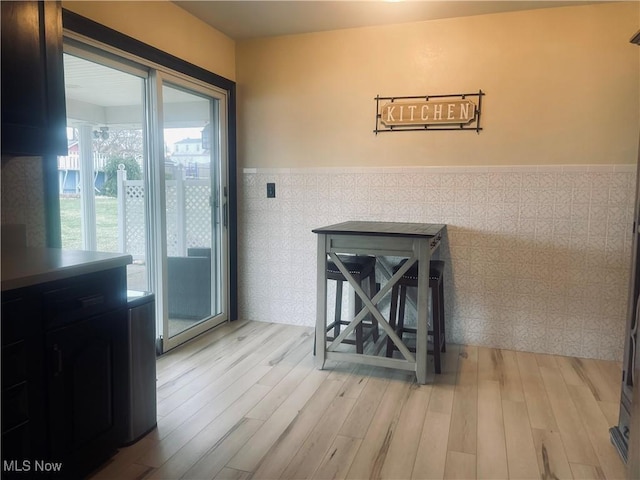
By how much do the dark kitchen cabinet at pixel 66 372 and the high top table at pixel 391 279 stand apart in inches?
50.2

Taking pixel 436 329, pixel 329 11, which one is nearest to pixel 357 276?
pixel 436 329

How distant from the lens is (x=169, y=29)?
3049 millimetres

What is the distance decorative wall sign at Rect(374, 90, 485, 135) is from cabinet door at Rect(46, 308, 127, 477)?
2409 millimetres

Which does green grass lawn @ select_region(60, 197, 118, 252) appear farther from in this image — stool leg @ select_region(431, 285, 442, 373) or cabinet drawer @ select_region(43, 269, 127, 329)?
stool leg @ select_region(431, 285, 442, 373)

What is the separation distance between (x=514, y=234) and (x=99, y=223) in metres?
2.87

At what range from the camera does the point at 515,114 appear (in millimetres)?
3225

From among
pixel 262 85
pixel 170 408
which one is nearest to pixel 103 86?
pixel 262 85

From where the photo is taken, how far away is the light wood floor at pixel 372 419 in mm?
1905

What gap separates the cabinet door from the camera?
1.62 m

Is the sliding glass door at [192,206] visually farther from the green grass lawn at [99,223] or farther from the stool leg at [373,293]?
the stool leg at [373,293]

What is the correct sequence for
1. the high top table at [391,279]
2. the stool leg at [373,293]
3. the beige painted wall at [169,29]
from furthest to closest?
the stool leg at [373,293] < the high top table at [391,279] < the beige painted wall at [169,29]

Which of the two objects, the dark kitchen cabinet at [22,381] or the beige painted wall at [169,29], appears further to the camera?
the beige painted wall at [169,29]

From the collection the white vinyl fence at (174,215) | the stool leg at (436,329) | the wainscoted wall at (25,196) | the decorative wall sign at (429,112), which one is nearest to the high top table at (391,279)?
the stool leg at (436,329)

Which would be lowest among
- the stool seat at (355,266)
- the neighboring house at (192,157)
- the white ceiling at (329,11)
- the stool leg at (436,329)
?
the stool leg at (436,329)
